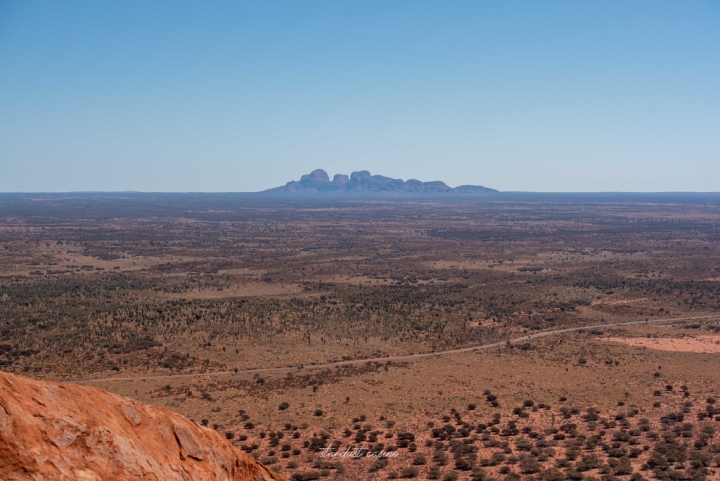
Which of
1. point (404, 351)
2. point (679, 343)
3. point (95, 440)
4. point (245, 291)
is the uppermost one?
point (95, 440)

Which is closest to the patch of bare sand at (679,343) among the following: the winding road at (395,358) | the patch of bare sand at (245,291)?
the winding road at (395,358)

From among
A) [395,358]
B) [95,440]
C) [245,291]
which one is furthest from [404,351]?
[95,440]

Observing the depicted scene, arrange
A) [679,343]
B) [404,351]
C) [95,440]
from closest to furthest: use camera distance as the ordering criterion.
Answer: [95,440], [404,351], [679,343]

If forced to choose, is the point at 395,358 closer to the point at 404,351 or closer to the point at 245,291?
the point at 404,351

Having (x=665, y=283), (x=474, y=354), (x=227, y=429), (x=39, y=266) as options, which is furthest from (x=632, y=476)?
(x=39, y=266)

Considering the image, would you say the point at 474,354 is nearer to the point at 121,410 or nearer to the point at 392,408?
the point at 392,408

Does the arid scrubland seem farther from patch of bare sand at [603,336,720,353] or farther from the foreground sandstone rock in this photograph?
the foreground sandstone rock

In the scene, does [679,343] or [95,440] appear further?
[679,343]

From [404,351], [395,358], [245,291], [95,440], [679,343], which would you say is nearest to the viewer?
[95,440]
